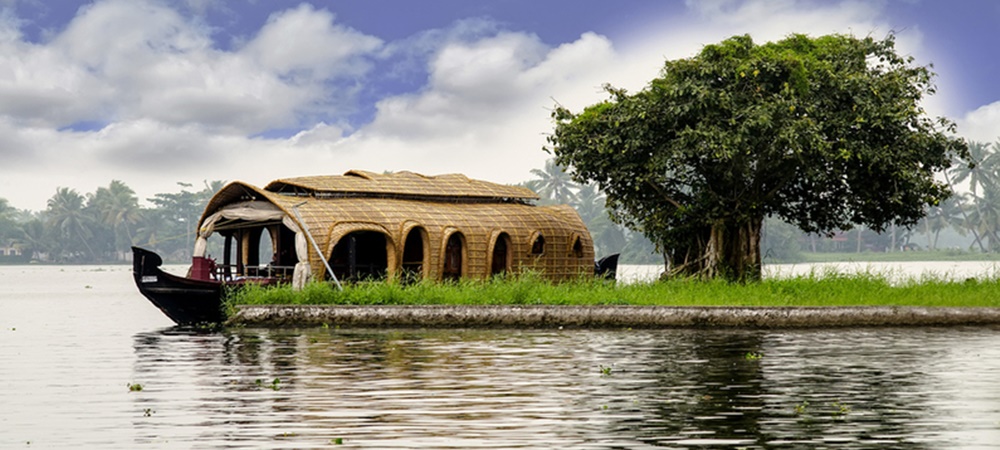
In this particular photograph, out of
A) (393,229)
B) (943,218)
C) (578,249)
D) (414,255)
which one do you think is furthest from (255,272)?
(943,218)

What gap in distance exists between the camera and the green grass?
2822cm

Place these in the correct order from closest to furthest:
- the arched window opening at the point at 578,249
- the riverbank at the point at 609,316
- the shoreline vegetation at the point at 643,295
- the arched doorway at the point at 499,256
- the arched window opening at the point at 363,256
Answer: the riverbank at the point at 609,316, the shoreline vegetation at the point at 643,295, the arched window opening at the point at 363,256, the arched doorway at the point at 499,256, the arched window opening at the point at 578,249

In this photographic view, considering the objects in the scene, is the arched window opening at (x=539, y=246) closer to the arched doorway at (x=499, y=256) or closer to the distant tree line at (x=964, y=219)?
the arched doorway at (x=499, y=256)

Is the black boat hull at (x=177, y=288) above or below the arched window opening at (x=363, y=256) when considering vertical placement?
below

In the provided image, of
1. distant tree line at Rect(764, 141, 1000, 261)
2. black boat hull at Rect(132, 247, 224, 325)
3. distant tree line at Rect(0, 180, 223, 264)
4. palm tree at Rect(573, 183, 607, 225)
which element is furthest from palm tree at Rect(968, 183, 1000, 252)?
black boat hull at Rect(132, 247, 224, 325)

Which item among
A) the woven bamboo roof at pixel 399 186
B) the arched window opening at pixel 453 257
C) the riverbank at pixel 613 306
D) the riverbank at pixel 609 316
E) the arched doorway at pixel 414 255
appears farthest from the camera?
the arched window opening at pixel 453 257

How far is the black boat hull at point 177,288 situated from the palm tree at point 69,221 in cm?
10705

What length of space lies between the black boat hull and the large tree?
415 inches

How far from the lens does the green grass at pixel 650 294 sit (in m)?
28.2

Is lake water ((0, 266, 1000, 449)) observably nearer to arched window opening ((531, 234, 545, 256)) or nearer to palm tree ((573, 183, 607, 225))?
arched window opening ((531, 234, 545, 256))

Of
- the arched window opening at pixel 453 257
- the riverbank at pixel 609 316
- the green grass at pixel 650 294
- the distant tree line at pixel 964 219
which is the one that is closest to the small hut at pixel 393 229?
the arched window opening at pixel 453 257

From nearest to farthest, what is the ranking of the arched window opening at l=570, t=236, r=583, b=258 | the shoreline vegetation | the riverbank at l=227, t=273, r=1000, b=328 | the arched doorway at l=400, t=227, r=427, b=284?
the riverbank at l=227, t=273, r=1000, b=328, the shoreline vegetation, the arched doorway at l=400, t=227, r=427, b=284, the arched window opening at l=570, t=236, r=583, b=258

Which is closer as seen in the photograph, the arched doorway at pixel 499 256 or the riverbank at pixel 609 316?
the riverbank at pixel 609 316

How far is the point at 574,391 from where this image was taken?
15453mm
